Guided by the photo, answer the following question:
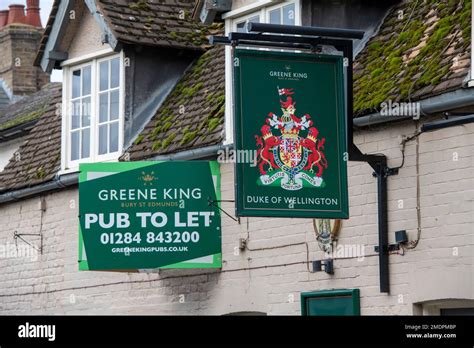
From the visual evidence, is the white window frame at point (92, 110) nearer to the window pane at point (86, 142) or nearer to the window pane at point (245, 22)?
the window pane at point (86, 142)

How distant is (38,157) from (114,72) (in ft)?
7.75

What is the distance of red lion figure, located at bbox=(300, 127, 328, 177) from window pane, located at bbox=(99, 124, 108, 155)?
5.91 meters

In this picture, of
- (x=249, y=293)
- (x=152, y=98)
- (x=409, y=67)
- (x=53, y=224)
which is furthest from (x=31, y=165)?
(x=409, y=67)

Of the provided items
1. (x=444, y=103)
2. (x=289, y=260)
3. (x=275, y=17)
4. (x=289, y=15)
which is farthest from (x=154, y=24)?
(x=444, y=103)

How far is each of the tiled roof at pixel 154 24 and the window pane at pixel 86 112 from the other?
48.4 inches

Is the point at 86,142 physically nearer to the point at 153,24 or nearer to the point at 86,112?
the point at 86,112

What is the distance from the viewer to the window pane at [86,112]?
20.1 metres

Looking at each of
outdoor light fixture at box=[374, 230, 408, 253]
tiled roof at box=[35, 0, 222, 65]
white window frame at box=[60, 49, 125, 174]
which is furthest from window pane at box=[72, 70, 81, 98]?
outdoor light fixture at box=[374, 230, 408, 253]

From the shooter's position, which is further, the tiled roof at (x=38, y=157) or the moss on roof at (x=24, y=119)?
the moss on roof at (x=24, y=119)

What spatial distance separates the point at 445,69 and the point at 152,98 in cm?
631

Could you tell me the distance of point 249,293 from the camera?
56.2ft

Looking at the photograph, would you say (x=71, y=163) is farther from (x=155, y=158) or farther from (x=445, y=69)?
(x=445, y=69)

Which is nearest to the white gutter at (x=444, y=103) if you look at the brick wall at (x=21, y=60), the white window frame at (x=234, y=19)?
the white window frame at (x=234, y=19)

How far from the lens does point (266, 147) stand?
14477 mm
